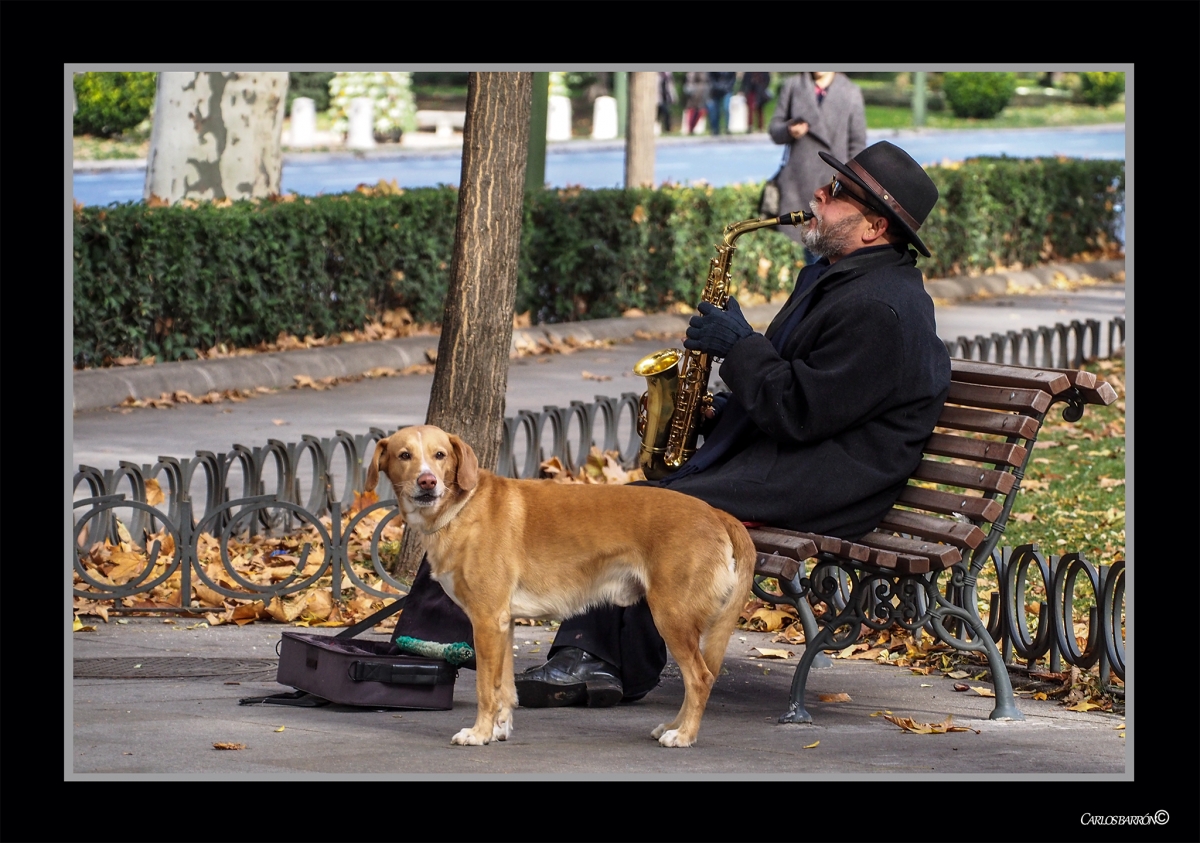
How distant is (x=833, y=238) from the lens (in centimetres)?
564

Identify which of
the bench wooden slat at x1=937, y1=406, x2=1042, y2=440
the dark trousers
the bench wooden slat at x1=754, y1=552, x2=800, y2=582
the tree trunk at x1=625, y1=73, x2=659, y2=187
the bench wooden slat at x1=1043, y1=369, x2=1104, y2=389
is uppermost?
the tree trunk at x1=625, y1=73, x2=659, y2=187

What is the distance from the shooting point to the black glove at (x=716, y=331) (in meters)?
5.54

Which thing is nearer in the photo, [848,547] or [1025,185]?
[848,547]

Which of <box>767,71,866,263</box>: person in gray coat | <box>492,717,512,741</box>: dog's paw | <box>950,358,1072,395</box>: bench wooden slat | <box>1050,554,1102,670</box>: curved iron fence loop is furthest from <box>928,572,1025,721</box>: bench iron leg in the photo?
<box>767,71,866,263</box>: person in gray coat

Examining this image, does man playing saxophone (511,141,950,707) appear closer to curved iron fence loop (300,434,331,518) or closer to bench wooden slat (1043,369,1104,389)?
bench wooden slat (1043,369,1104,389)

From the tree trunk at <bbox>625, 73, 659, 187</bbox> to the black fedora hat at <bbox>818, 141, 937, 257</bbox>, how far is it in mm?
15503

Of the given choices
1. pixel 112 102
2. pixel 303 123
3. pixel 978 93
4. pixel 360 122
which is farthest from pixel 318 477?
pixel 978 93

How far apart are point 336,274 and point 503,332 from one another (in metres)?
7.07

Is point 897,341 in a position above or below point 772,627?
above

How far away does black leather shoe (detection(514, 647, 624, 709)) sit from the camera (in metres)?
5.61

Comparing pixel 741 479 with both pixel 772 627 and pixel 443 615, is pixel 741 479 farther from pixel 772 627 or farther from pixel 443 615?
pixel 772 627

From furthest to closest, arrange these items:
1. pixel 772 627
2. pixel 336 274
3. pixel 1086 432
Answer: pixel 336 274 < pixel 1086 432 < pixel 772 627
